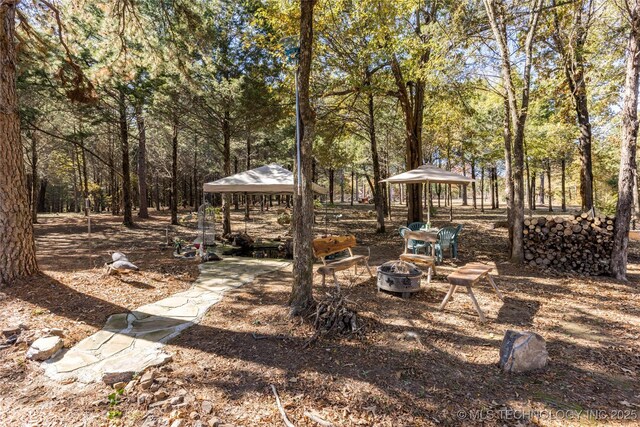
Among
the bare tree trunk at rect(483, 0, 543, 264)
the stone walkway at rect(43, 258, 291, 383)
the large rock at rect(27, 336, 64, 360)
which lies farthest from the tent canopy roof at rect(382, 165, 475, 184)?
the large rock at rect(27, 336, 64, 360)

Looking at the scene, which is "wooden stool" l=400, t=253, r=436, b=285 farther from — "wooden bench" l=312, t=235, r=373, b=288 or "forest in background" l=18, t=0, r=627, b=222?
"forest in background" l=18, t=0, r=627, b=222

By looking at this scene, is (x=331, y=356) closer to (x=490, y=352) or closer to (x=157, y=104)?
(x=490, y=352)

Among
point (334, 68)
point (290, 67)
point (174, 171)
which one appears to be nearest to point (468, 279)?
point (290, 67)

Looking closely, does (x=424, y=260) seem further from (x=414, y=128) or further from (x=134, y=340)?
(x=414, y=128)

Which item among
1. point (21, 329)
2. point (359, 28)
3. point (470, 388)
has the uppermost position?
point (359, 28)

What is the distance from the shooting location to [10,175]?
4801 millimetres

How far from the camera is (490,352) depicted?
3.25m

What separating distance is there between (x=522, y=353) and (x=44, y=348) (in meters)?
4.55

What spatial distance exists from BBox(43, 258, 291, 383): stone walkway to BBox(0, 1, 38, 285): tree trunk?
2.30 meters

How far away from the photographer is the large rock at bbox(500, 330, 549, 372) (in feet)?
9.52

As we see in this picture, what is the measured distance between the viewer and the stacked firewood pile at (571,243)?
631 cm

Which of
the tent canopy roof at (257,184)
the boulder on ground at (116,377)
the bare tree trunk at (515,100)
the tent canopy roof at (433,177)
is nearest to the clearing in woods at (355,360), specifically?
the boulder on ground at (116,377)

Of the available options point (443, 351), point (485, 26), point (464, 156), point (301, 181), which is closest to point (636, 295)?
point (443, 351)

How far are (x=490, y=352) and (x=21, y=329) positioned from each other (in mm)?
5109
